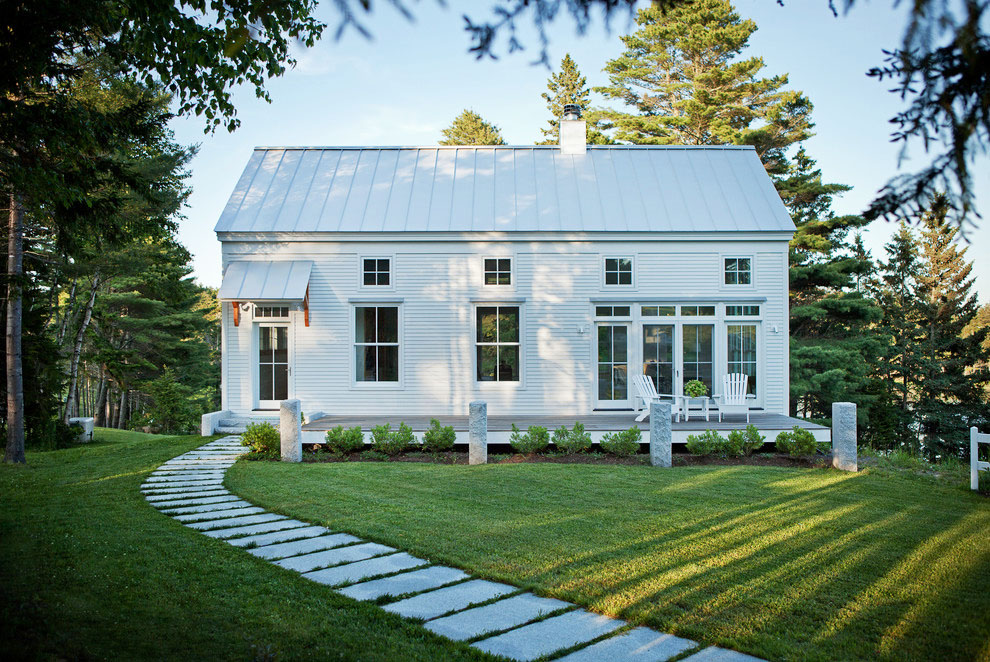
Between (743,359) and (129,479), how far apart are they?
10.8 metres

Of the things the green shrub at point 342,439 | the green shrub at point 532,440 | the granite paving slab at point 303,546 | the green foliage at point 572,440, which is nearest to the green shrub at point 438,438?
the green shrub at point 532,440

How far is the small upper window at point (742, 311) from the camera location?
1312 cm

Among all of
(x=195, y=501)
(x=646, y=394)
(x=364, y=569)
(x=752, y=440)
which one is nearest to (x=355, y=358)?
(x=646, y=394)

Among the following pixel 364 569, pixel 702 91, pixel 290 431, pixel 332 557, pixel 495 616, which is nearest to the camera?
pixel 495 616

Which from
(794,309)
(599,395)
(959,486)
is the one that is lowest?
(959,486)

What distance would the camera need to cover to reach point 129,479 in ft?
28.0

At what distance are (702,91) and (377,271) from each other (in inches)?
584

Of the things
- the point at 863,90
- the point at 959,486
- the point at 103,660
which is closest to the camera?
the point at 863,90

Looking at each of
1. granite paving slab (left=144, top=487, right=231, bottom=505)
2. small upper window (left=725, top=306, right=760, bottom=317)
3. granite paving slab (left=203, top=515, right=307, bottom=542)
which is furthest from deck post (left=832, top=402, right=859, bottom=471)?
granite paving slab (left=144, top=487, right=231, bottom=505)

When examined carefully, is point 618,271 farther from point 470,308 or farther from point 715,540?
point 715,540

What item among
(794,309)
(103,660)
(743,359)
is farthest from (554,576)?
(794,309)

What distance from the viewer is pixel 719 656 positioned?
11.1 ft

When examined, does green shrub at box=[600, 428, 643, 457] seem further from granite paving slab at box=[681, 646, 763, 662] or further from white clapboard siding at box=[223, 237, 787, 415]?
granite paving slab at box=[681, 646, 763, 662]

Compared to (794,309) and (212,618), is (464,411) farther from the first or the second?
(794,309)
